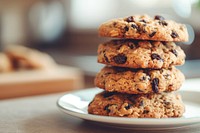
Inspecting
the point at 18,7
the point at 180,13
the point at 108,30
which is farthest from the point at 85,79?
the point at 108,30

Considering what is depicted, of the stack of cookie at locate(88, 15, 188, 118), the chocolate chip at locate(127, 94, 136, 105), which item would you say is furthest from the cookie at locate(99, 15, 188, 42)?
the chocolate chip at locate(127, 94, 136, 105)

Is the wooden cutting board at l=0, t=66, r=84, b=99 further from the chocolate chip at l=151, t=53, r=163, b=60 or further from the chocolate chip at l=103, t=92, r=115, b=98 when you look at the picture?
the chocolate chip at l=151, t=53, r=163, b=60

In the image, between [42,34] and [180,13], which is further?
[42,34]

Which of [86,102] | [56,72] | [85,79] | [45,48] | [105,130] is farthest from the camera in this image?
[45,48]

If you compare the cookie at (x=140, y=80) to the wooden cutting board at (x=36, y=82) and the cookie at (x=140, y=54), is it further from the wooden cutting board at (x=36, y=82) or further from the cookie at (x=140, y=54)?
the wooden cutting board at (x=36, y=82)

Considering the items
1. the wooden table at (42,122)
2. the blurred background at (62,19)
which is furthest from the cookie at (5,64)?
the blurred background at (62,19)

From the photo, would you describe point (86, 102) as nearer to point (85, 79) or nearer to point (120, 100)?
point (120, 100)
